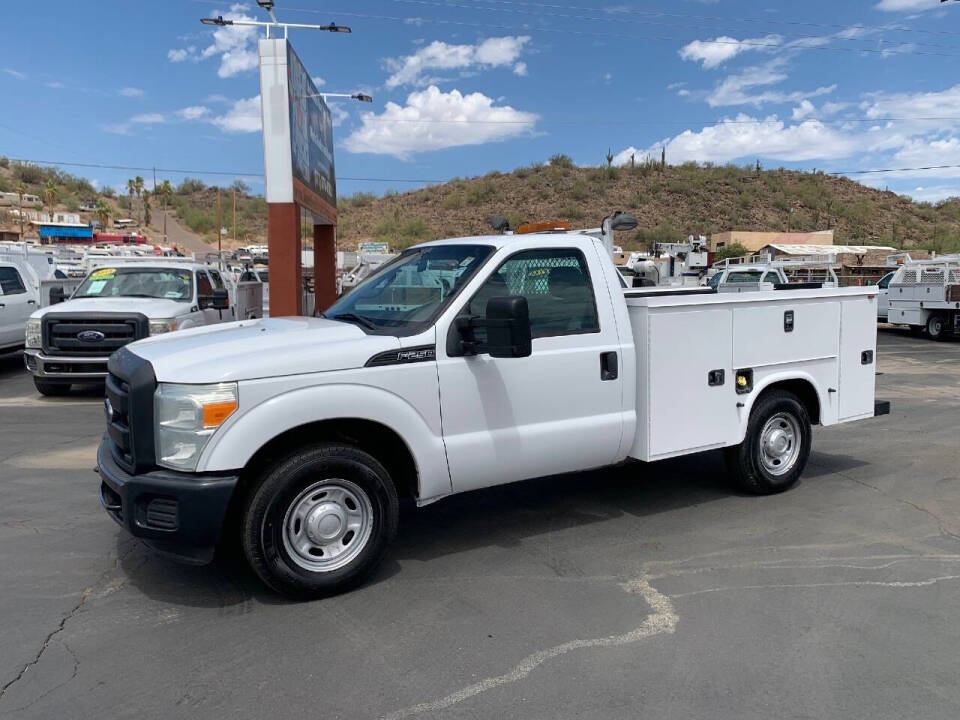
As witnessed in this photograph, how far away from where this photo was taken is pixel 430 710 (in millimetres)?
3273

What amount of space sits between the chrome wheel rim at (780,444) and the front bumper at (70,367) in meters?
8.42

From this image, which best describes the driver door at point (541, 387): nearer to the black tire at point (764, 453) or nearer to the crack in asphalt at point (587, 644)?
the crack in asphalt at point (587, 644)

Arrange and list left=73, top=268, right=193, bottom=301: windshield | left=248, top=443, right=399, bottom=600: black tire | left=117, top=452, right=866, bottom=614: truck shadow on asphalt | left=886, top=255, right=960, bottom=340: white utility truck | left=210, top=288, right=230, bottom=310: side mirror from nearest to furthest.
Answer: left=248, top=443, right=399, bottom=600: black tire → left=117, top=452, right=866, bottom=614: truck shadow on asphalt → left=210, top=288, right=230, bottom=310: side mirror → left=73, top=268, right=193, bottom=301: windshield → left=886, top=255, right=960, bottom=340: white utility truck

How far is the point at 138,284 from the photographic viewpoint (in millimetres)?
12016

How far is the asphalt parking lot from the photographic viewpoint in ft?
11.0

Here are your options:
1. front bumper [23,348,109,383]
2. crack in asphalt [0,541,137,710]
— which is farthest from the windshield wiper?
front bumper [23,348,109,383]

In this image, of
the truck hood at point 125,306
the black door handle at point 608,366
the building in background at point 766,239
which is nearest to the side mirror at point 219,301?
the truck hood at point 125,306

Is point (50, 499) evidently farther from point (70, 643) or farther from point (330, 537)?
point (330, 537)

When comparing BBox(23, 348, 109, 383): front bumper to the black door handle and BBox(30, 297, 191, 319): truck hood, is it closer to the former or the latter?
BBox(30, 297, 191, 319): truck hood

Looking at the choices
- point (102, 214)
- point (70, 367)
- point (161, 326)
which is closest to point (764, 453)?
point (161, 326)

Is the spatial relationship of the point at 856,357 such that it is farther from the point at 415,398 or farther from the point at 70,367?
the point at 70,367

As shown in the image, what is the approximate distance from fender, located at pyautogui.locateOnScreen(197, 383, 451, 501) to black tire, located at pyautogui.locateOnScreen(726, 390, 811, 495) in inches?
105

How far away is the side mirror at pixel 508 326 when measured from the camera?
4250mm

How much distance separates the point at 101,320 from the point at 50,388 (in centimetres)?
158
